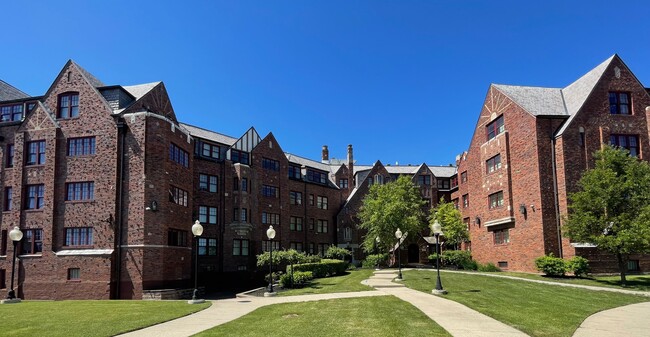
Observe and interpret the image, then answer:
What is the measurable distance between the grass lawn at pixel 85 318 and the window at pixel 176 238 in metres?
10.4

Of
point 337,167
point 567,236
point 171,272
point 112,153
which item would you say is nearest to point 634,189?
point 567,236

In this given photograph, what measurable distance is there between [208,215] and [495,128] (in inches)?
971

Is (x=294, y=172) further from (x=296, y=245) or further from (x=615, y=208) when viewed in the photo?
(x=615, y=208)

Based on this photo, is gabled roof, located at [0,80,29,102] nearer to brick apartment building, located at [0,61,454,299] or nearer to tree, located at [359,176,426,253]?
brick apartment building, located at [0,61,454,299]

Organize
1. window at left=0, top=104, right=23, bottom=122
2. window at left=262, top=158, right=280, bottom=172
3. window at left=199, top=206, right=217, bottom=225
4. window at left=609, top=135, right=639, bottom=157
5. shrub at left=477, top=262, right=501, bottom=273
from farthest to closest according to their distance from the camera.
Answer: window at left=262, top=158, right=280, bottom=172
window at left=199, top=206, right=217, bottom=225
shrub at left=477, top=262, right=501, bottom=273
window at left=0, top=104, right=23, bottom=122
window at left=609, top=135, right=639, bottom=157

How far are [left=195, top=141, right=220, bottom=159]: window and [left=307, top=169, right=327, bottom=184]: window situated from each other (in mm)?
13303

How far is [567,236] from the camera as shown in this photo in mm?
27734

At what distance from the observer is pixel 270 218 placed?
4328 cm

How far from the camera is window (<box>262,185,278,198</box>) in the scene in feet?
141

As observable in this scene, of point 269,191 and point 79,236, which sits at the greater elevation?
point 269,191

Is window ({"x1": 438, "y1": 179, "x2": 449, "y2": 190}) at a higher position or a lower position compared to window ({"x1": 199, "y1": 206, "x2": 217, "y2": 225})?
higher

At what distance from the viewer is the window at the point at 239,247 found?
38.6 m

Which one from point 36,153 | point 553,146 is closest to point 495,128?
point 553,146

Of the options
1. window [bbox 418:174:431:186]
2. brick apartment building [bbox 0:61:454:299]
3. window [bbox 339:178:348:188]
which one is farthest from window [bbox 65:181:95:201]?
window [bbox 418:174:431:186]
